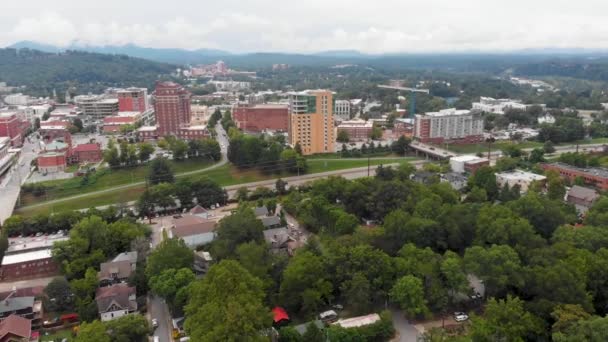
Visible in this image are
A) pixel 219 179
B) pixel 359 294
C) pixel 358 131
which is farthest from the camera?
pixel 358 131

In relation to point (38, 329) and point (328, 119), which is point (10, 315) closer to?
point (38, 329)

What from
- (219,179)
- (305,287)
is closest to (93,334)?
(305,287)

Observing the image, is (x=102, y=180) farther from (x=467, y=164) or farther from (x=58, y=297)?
(x=467, y=164)

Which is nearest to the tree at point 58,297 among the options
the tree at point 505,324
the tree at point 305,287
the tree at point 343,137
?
the tree at point 305,287

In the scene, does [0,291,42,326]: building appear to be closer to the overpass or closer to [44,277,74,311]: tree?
[44,277,74,311]: tree

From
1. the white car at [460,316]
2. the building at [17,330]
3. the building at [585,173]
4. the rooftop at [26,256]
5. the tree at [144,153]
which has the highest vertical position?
the tree at [144,153]

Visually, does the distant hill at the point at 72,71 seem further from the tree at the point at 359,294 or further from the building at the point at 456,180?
the tree at the point at 359,294
